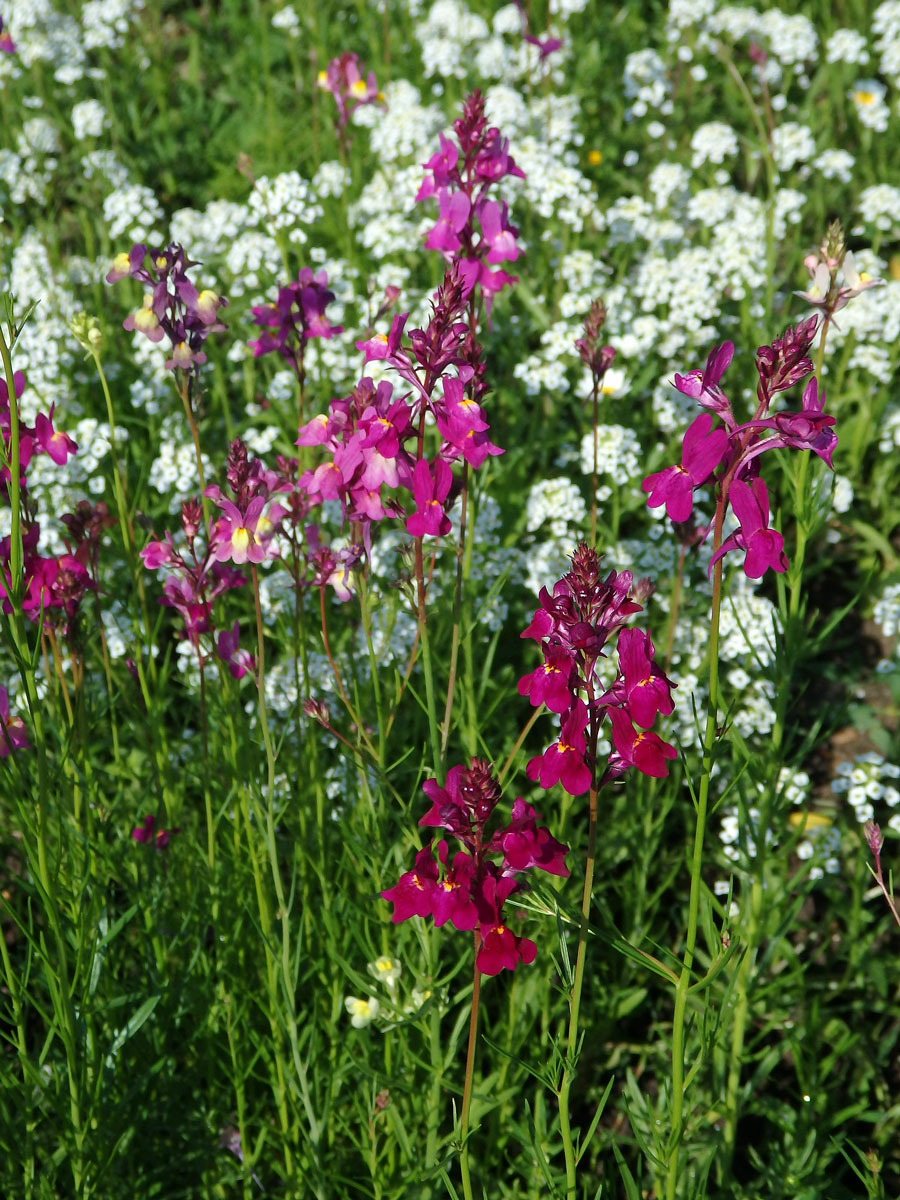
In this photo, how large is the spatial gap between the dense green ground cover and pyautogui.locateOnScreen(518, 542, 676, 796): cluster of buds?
0.06m

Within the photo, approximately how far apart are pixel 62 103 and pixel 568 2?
2.71 metres

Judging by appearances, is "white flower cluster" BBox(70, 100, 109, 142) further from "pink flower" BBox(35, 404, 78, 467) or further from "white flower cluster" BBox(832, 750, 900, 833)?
"white flower cluster" BBox(832, 750, 900, 833)

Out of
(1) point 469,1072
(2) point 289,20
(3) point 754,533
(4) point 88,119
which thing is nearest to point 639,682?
(3) point 754,533

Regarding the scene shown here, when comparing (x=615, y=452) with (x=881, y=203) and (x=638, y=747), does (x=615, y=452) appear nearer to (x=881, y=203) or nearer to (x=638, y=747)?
(x=881, y=203)

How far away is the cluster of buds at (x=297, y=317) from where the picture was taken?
2.55 metres

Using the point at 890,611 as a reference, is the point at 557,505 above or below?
above

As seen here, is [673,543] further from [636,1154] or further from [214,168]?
[214,168]

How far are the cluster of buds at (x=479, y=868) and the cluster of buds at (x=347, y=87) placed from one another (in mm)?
3032

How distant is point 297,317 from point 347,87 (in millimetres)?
1834

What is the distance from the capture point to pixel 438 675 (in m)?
3.09

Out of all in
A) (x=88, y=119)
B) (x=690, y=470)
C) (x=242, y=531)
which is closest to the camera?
(x=690, y=470)

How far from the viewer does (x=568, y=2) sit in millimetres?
5059

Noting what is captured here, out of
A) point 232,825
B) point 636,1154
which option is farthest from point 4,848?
point 636,1154

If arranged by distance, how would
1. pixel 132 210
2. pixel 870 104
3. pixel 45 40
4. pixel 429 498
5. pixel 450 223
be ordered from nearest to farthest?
pixel 429 498, pixel 450 223, pixel 132 210, pixel 870 104, pixel 45 40
